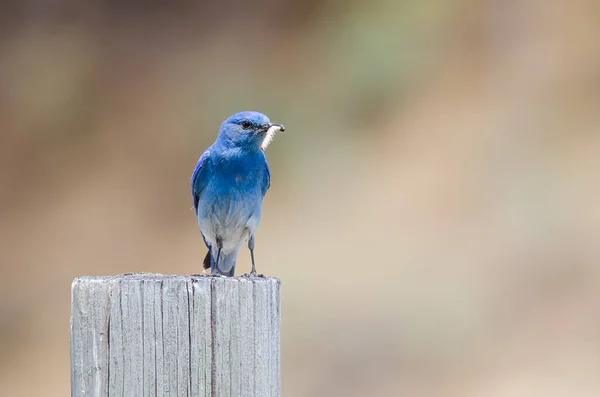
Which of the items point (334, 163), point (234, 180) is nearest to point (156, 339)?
point (234, 180)

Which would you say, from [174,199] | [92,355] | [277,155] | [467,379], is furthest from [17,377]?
[92,355]

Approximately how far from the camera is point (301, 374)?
9938mm

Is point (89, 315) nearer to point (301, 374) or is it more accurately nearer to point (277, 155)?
point (301, 374)

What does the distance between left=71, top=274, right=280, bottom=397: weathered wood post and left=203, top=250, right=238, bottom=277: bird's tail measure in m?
3.98

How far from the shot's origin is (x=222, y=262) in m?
6.59

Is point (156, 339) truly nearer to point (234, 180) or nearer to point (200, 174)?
point (234, 180)

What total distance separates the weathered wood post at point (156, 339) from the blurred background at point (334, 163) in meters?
7.53

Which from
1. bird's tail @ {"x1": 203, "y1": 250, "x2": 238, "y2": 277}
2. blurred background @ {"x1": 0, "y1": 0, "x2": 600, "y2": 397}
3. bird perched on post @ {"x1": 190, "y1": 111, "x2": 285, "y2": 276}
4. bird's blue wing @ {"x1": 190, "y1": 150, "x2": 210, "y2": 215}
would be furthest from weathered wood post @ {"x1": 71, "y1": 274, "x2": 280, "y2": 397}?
blurred background @ {"x1": 0, "y1": 0, "x2": 600, "y2": 397}

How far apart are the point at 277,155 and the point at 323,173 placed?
0.67 m

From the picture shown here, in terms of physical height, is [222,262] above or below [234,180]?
below

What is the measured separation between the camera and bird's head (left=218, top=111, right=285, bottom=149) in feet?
18.7

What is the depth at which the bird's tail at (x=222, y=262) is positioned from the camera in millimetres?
6551

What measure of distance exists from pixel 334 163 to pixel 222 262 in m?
6.04

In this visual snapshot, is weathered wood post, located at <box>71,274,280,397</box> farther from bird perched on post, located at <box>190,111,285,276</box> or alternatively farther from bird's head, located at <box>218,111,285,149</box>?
bird perched on post, located at <box>190,111,285,276</box>
